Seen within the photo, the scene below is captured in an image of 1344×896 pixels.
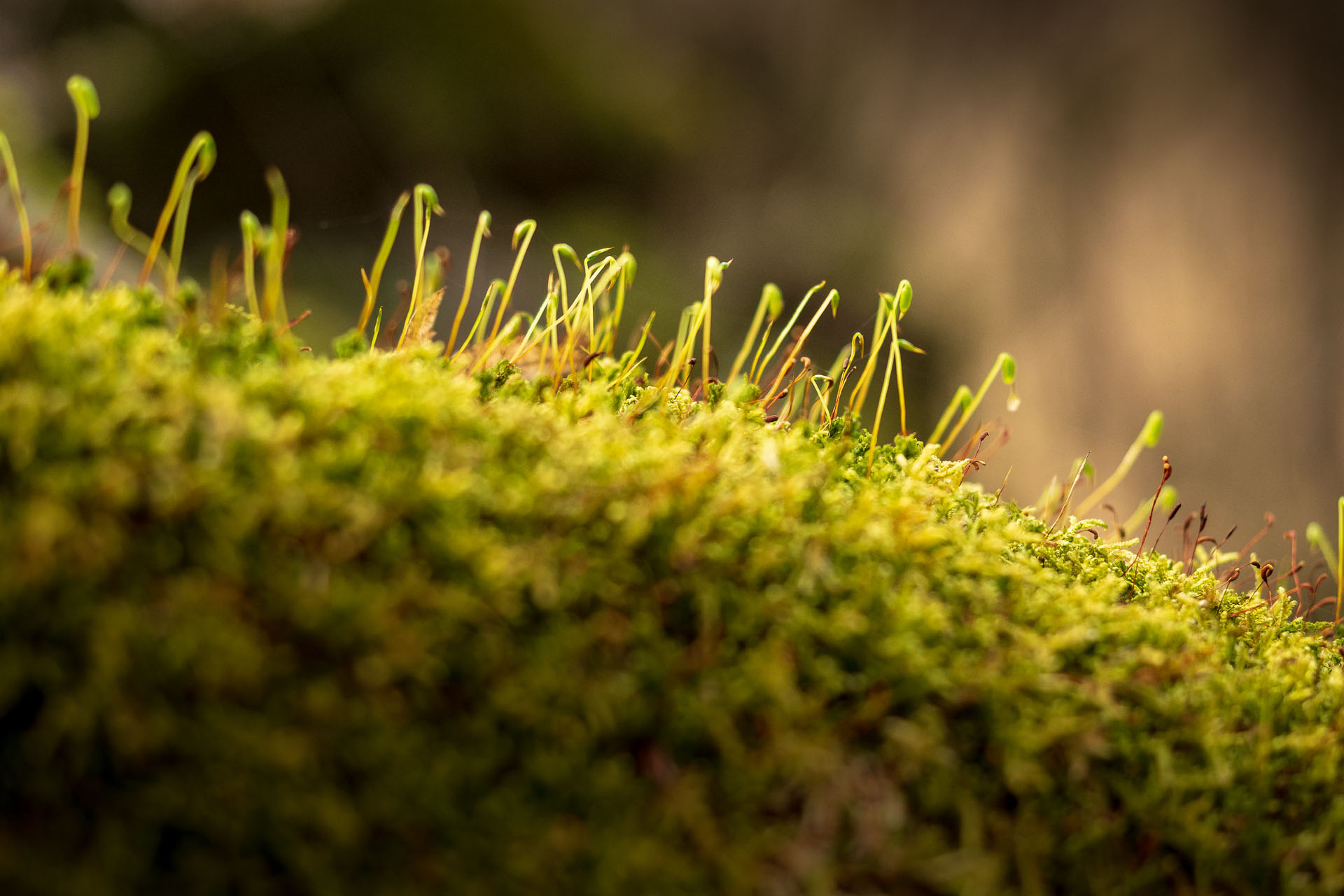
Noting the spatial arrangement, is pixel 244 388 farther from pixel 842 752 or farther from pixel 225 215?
pixel 225 215

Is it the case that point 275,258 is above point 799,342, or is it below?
below

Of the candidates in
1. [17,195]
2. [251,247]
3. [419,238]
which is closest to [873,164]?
[419,238]

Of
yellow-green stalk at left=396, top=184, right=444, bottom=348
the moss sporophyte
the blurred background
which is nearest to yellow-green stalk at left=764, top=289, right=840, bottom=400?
the moss sporophyte

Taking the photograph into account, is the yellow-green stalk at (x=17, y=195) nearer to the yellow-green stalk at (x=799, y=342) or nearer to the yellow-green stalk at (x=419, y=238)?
the yellow-green stalk at (x=419, y=238)

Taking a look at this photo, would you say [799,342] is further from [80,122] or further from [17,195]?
[17,195]

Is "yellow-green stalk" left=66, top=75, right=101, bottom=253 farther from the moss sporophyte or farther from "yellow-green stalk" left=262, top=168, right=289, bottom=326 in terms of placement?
"yellow-green stalk" left=262, top=168, right=289, bottom=326

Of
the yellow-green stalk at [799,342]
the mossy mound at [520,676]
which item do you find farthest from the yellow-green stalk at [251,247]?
the yellow-green stalk at [799,342]

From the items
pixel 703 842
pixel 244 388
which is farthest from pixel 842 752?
pixel 244 388
